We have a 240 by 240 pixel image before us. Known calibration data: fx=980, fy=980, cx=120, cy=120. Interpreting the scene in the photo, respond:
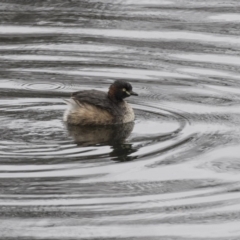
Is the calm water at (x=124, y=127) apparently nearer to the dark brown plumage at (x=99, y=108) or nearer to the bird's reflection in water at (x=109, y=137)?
the bird's reflection in water at (x=109, y=137)

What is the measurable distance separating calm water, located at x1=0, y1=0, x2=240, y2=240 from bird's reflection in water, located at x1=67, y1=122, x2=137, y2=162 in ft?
0.06

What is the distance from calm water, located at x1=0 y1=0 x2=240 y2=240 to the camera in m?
8.61

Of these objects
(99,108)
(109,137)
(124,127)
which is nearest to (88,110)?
(99,108)

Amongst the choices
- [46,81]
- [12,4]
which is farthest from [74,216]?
[12,4]

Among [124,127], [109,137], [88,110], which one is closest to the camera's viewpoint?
[109,137]

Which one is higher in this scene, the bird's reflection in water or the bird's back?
the bird's back

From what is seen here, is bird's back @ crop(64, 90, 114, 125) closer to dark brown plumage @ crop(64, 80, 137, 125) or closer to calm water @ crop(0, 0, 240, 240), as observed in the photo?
dark brown plumage @ crop(64, 80, 137, 125)

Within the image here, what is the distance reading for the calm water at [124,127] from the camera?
8.61 m

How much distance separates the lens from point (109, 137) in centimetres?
1126

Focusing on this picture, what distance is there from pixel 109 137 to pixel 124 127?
0.44m

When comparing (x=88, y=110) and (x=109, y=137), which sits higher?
(x=88, y=110)

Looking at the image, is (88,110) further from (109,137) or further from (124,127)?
(109,137)

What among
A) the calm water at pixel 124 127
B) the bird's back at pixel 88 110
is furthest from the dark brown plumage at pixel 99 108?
the calm water at pixel 124 127

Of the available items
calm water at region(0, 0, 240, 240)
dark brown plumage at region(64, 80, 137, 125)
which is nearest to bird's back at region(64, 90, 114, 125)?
dark brown plumage at region(64, 80, 137, 125)
